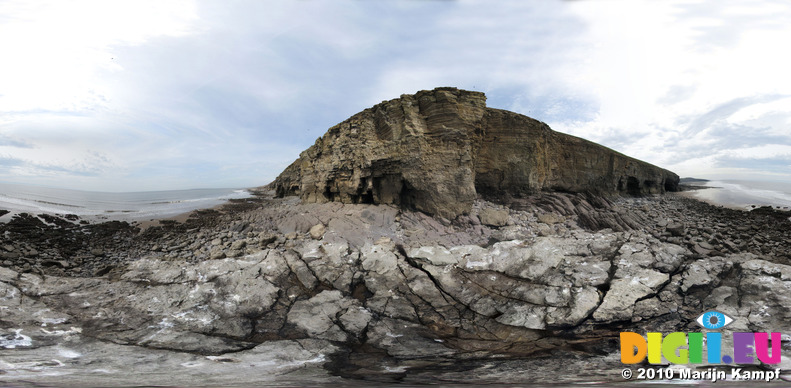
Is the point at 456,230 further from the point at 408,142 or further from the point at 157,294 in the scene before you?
the point at 157,294

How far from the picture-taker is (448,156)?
10.2 metres

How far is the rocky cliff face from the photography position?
1022 centimetres

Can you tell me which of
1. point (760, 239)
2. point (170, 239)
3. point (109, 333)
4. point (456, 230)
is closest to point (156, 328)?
point (109, 333)

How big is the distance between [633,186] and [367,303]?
63.4ft

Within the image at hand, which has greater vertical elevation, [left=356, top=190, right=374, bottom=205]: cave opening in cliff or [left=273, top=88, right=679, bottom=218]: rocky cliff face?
[left=273, top=88, right=679, bottom=218]: rocky cliff face

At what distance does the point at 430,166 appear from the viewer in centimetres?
1026

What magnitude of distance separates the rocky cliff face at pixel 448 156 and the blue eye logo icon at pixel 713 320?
6133mm

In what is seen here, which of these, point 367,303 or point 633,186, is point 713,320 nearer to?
point 367,303

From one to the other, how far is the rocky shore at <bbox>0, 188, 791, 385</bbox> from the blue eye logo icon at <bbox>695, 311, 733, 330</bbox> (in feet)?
0.42

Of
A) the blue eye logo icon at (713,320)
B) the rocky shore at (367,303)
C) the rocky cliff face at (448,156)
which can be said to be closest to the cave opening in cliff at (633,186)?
the rocky cliff face at (448,156)

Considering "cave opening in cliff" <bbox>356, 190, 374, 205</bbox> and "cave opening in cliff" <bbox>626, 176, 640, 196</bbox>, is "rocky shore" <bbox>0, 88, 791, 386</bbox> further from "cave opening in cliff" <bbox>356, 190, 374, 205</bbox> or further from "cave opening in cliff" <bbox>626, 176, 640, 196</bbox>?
"cave opening in cliff" <bbox>626, 176, 640, 196</bbox>

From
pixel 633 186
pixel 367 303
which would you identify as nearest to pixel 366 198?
pixel 367 303

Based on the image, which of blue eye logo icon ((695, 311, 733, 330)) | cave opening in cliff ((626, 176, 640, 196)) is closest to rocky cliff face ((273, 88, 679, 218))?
cave opening in cliff ((626, 176, 640, 196))

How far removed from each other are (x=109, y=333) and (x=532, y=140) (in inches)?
513
